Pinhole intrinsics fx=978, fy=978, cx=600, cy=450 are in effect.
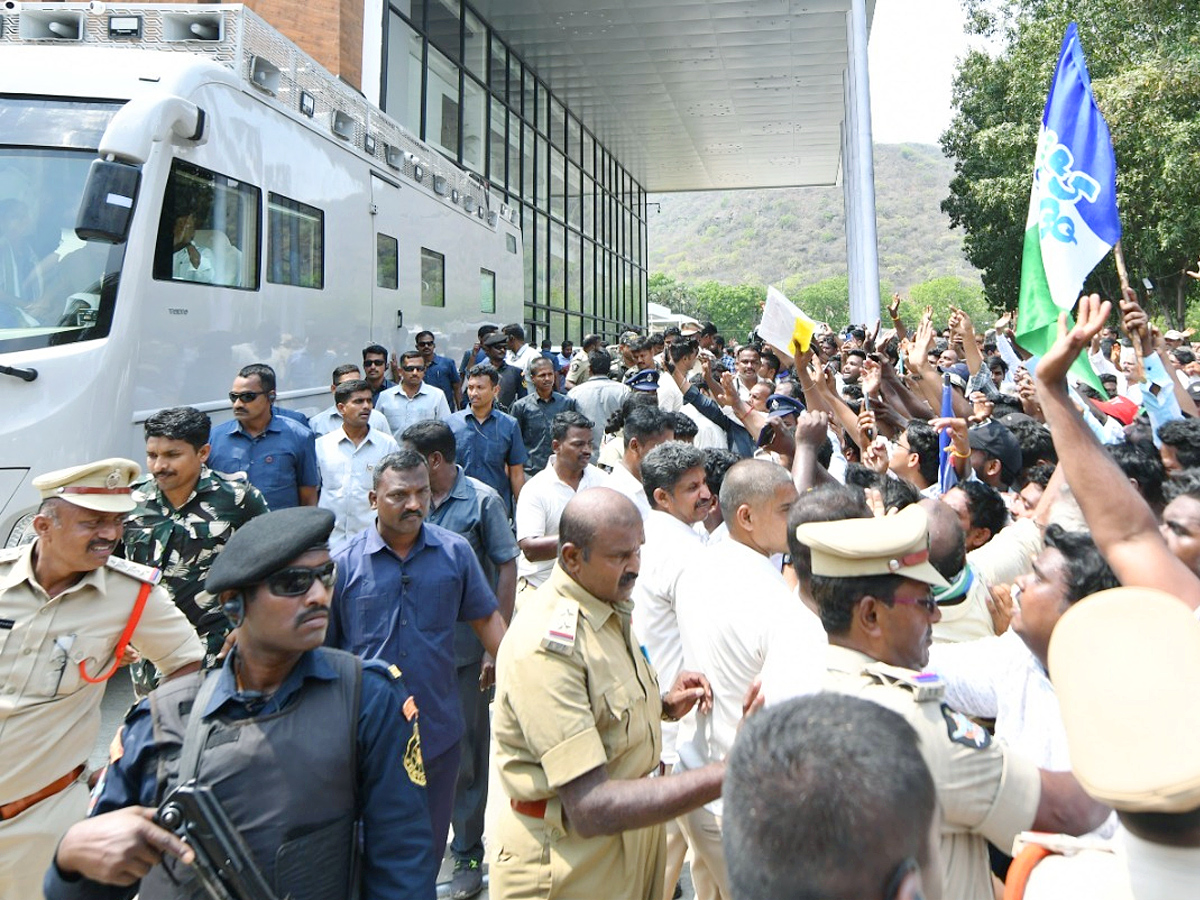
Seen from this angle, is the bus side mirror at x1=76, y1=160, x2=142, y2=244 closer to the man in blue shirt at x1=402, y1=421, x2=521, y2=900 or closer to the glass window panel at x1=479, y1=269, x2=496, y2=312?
the man in blue shirt at x1=402, y1=421, x2=521, y2=900

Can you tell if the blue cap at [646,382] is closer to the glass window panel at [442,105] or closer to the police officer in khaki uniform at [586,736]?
the police officer in khaki uniform at [586,736]

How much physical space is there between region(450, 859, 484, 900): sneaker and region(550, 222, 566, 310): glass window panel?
21.0m

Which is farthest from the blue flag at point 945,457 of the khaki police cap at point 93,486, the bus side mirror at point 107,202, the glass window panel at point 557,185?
the glass window panel at point 557,185

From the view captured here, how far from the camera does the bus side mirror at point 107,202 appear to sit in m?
5.48

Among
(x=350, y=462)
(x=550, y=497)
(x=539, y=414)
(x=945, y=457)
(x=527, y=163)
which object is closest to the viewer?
(x=550, y=497)

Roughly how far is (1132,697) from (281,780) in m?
1.62

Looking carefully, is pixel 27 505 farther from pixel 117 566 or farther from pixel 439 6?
pixel 439 6

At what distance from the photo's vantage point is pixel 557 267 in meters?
25.5

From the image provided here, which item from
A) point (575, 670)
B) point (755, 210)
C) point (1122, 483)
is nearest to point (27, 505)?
point (575, 670)

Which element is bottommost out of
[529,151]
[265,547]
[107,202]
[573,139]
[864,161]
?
[265,547]

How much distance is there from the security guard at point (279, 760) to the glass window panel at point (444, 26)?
56.4ft

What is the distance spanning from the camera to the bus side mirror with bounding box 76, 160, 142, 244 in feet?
18.0

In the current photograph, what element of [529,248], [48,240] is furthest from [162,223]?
[529,248]

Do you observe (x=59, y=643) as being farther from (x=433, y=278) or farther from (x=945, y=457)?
(x=433, y=278)
